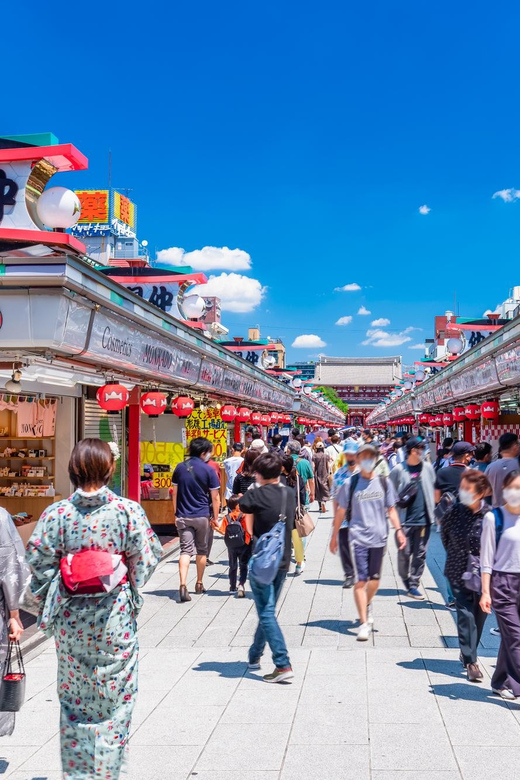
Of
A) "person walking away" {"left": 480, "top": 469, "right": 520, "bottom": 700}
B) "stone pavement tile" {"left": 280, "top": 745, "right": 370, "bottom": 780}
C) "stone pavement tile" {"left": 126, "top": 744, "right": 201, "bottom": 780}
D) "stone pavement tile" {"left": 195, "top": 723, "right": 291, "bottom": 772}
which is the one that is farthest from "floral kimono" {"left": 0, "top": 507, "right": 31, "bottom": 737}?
"person walking away" {"left": 480, "top": 469, "right": 520, "bottom": 700}

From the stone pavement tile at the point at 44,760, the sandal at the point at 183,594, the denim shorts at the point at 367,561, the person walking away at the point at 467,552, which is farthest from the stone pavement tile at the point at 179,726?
the sandal at the point at 183,594

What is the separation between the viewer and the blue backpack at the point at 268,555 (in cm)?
552

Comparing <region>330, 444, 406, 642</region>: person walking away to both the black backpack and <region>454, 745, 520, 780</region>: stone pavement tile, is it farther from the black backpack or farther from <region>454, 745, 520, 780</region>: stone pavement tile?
<region>454, 745, 520, 780</region>: stone pavement tile

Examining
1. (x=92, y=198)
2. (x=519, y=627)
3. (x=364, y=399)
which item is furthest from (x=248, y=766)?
(x=364, y=399)

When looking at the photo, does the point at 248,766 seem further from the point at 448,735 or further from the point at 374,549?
the point at 374,549

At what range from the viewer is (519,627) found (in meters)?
4.90

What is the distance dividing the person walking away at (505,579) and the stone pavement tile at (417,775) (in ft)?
4.09

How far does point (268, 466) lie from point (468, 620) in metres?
1.87

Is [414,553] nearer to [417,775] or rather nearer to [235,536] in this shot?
[235,536]

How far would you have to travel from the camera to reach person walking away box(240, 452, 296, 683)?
17.9ft

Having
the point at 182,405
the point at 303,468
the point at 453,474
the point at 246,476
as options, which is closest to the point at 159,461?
the point at 182,405

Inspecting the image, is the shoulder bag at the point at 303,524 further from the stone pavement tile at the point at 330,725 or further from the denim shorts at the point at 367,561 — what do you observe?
the stone pavement tile at the point at 330,725

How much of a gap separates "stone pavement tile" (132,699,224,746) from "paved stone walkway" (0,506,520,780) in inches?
0.5

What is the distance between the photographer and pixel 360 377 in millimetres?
114438
